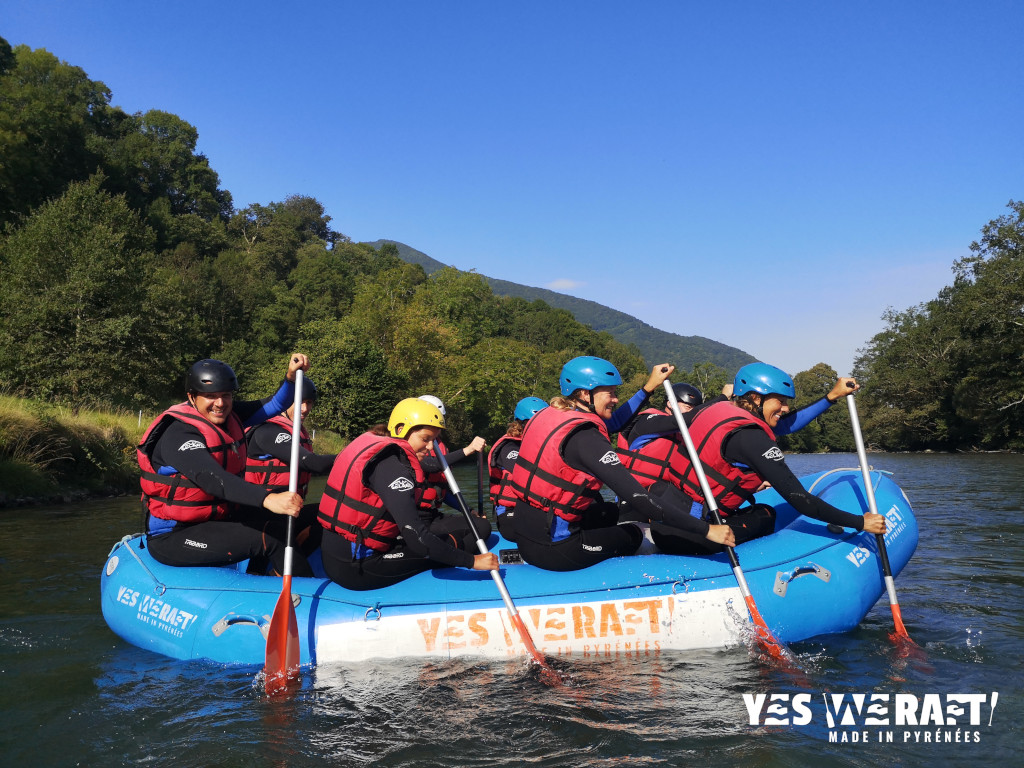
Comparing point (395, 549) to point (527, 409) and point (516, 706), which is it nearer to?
point (516, 706)

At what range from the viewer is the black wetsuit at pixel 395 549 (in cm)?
490

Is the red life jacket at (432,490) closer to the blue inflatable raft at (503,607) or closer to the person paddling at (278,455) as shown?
the person paddling at (278,455)

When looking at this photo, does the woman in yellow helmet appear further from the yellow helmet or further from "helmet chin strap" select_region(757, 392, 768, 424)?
"helmet chin strap" select_region(757, 392, 768, 424)

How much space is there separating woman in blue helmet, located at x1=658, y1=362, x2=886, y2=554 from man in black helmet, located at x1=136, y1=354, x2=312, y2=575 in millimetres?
3100

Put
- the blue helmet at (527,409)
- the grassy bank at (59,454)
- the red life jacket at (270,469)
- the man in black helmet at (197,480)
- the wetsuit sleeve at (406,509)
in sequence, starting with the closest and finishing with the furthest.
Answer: the wetsuit sleeve at (406,509) < the man in black helmet at (197,480) < the red life jacket at (270,469) < the blue helmet at (527,409) < the grassy bank at (59,454)

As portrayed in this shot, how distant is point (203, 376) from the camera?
544 centimetres

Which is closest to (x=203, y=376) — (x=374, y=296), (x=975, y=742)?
(x=975, y=742)

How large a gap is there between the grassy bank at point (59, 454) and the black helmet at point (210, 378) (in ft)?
32.1

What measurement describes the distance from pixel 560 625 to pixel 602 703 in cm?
80

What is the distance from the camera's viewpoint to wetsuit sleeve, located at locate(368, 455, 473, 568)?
487 cm

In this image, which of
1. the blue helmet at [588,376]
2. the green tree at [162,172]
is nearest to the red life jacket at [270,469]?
the blue helmet at [588,376]

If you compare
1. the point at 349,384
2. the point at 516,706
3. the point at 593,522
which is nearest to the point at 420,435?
the point at 593,522

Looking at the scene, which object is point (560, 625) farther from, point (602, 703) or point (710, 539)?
point (710, 539)

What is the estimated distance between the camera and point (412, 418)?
5410mm
